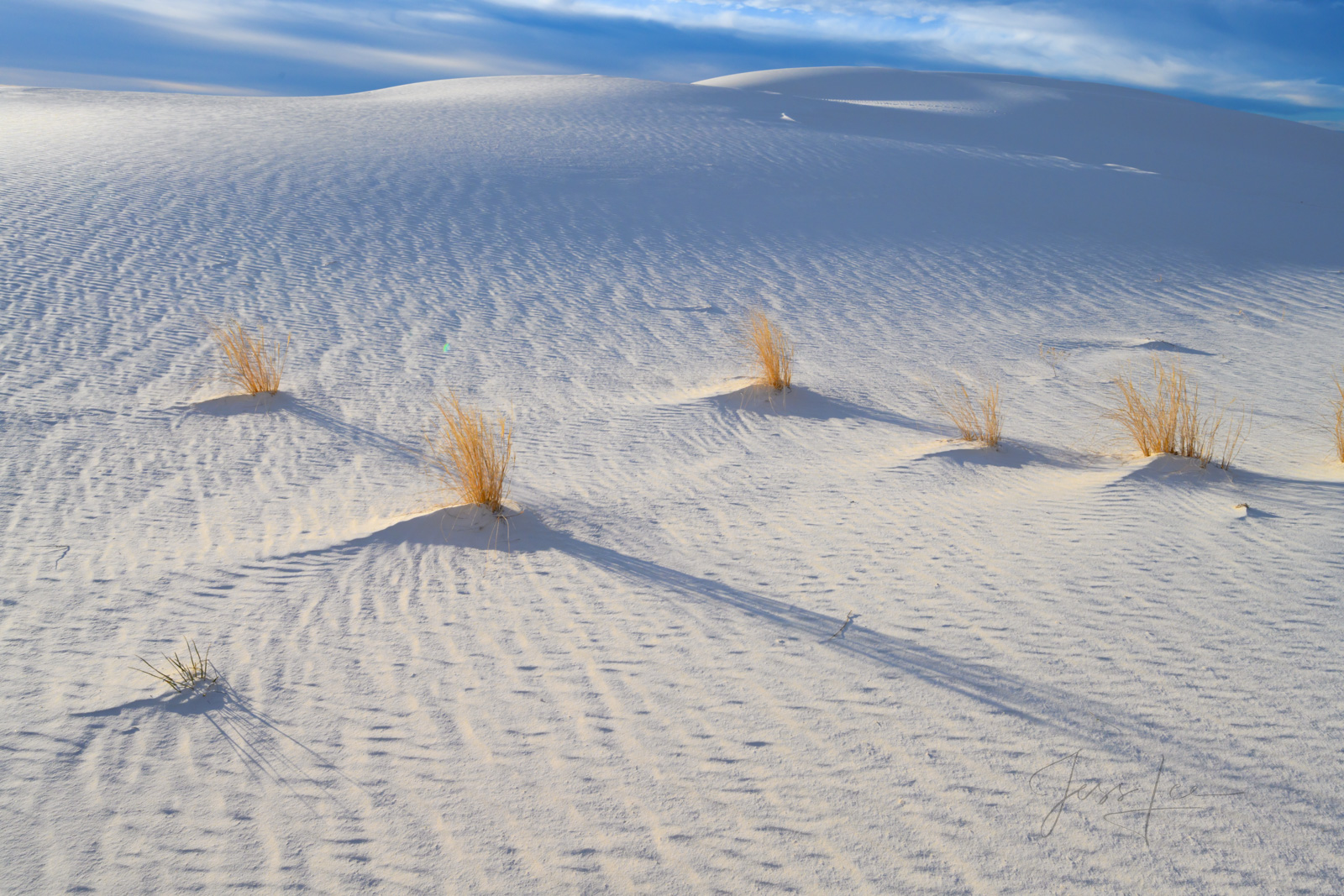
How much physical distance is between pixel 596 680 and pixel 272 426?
11.5 feet

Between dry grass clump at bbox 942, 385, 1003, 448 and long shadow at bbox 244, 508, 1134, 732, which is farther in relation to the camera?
dry grass clump at bbox 942, 385, 1003, 448

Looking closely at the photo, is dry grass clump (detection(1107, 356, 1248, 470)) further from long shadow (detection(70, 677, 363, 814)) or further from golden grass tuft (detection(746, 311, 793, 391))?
long shadow (detection(70, 677, 363, 814))

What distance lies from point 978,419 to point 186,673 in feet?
14.9

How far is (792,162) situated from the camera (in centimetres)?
1320

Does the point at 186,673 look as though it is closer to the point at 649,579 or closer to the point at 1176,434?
the point at 649,579

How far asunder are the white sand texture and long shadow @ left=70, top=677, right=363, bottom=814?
0.04ft

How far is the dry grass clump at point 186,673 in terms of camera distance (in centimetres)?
276

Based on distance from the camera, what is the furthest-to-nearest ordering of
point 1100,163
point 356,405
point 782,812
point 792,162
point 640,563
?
point 1100,163 → point 792,162 → point 356,405 → point 640,563 → point 782,812

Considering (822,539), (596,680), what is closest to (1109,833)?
(596,680)

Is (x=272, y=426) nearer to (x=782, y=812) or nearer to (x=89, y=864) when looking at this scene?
(x=89, y=864)

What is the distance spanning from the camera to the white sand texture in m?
2.21
